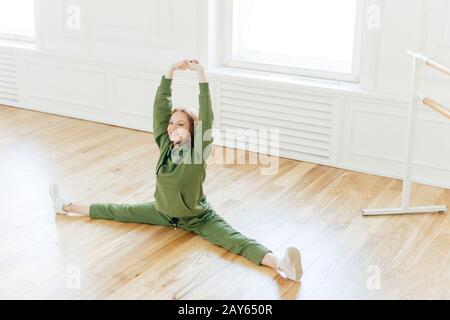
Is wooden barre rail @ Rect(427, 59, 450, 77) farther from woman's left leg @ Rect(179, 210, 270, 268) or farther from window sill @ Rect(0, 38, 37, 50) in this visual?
window sill @ Rect(0, 38, 37, 50)

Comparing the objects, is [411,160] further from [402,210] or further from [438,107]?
[438,107]

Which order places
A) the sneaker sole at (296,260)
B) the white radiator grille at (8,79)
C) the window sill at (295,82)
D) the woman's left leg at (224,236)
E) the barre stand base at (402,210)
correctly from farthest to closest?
the white radiator grille at (8,79) → the window sill at (295,82) → the barre stand base at (402,210) → the woman's left leg at (224,236) → the sneaker sole at (296,260)

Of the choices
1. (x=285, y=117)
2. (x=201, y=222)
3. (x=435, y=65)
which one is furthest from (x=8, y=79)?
(x=435, y=65)

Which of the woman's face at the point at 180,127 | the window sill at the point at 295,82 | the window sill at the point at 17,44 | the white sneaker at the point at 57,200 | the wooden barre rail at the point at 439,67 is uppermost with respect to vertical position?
the wooden barre rail at the point at 439,67

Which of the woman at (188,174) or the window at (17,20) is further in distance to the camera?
the window at (17,20)

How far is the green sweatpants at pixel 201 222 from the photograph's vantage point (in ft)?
9.67

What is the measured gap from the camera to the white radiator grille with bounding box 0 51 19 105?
5246 mm

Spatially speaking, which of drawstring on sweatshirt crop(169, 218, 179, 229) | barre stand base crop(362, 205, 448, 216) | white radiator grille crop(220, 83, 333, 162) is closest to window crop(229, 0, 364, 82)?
white radiator grille crop(220, 83, 333, 162)

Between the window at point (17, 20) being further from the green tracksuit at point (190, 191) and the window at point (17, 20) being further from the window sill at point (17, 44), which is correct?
the green tracksuit at point (190, 191)

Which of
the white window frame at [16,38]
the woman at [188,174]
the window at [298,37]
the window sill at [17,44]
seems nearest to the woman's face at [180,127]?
the woman at [188,174]

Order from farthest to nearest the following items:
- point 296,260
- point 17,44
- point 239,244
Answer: point 17,44, point 239,244, point 296,260

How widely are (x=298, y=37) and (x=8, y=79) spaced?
8.10 ft

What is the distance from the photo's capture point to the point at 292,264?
273cm

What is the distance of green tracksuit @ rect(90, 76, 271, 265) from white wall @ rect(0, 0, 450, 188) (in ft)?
4.02
